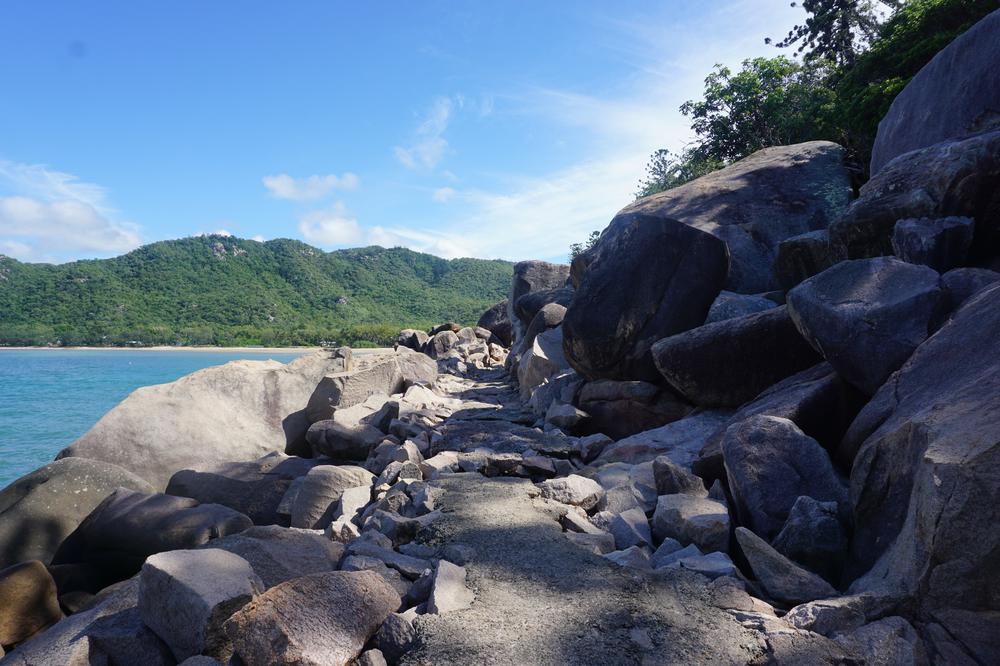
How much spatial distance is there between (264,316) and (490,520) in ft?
190

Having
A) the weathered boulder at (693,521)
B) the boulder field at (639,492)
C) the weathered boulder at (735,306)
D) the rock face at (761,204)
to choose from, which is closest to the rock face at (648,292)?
the boulder field at (639,492)

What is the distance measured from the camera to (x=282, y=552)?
108 inches

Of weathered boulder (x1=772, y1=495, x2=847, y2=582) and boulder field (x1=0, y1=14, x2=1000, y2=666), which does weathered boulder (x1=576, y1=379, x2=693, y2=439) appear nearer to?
boulder field (x1=0, y1=14, x2=1000, y2=666)

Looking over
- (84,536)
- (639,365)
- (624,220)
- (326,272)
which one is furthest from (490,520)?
(326,272)

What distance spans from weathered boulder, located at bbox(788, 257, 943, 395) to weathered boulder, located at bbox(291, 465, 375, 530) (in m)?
3.25

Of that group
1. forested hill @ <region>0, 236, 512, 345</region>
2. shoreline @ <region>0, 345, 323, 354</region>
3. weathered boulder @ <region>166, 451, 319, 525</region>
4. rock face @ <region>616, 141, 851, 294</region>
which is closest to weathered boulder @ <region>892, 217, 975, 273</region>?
rock face @ <region>616, 141, 851, 294</region>

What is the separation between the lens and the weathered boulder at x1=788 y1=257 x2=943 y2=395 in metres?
3.35

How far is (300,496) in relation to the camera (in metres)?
4.46

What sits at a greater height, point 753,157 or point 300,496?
point 753,157

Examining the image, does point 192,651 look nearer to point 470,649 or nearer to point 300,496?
point 470,649

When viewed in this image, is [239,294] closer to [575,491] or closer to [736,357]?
[736,357]

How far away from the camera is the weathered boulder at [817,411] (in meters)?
3.64

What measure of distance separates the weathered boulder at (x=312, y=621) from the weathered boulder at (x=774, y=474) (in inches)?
70.8

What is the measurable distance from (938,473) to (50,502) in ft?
19.7
